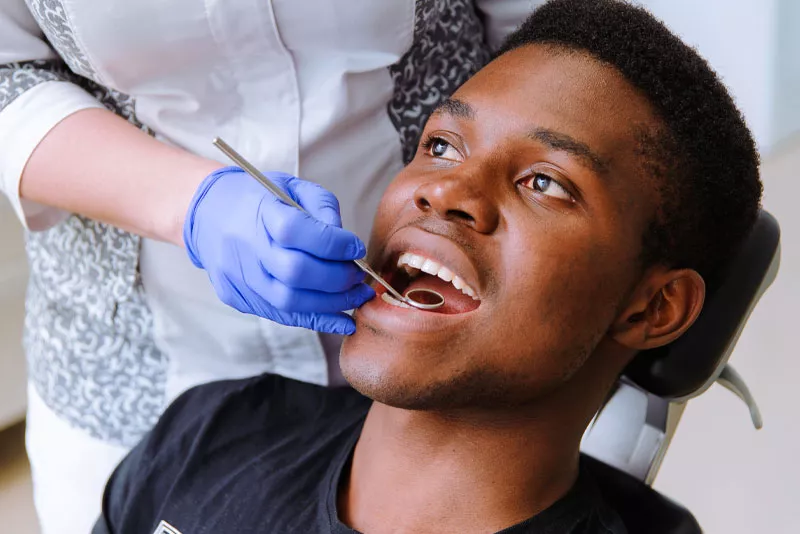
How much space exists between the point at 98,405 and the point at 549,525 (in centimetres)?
80

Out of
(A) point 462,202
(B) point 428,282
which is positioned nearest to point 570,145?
(A) point 462,202

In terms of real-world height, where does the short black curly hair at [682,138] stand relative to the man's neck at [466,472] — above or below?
above

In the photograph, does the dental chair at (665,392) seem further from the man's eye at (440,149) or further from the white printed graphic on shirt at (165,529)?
the white printed graphic on shirt at (165,529)

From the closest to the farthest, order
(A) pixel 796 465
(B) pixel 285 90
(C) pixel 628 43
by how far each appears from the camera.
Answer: (C) pixel 628 43 < (B) pixel 285 90 < (A) pixel 796 465

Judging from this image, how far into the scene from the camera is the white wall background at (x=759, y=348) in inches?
73.6

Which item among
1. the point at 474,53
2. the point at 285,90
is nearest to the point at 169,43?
the point at 285,90

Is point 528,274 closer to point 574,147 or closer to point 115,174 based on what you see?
point 574,147

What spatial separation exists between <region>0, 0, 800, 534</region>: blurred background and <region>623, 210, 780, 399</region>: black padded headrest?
786 mm

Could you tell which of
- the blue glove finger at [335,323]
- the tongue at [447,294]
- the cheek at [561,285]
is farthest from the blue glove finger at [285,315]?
the cheek at [561,285]

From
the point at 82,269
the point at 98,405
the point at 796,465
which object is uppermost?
the point at 82,269

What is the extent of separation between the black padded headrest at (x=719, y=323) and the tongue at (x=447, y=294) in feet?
1.10

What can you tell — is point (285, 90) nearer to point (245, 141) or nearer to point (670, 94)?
point (245, 141)

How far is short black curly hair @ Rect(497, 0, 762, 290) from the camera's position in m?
1.12

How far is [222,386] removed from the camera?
1.45 metres
